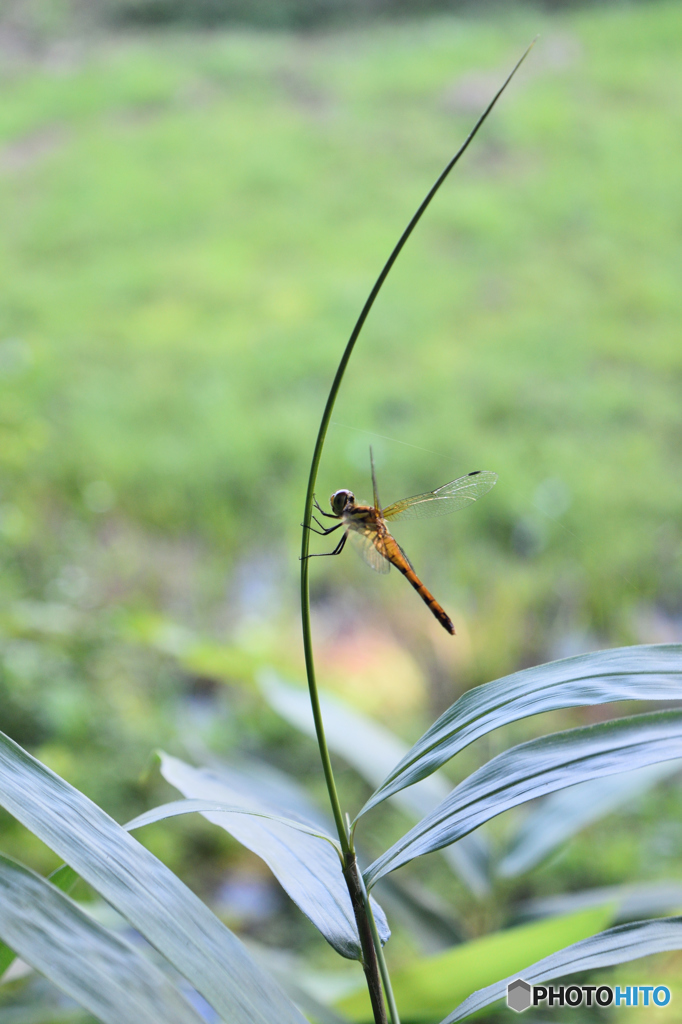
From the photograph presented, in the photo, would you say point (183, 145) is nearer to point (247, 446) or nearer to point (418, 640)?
point (247, 446)

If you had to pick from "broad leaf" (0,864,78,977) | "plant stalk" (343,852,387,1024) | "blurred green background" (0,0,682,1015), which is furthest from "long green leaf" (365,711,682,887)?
"blurred green background" (0,0,682,1015)

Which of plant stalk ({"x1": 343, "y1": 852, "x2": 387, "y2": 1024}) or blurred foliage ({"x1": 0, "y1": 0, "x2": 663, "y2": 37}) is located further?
blurred foliage ({"x1": 0, "y1": 0, "x2": 663, "y2": 37})

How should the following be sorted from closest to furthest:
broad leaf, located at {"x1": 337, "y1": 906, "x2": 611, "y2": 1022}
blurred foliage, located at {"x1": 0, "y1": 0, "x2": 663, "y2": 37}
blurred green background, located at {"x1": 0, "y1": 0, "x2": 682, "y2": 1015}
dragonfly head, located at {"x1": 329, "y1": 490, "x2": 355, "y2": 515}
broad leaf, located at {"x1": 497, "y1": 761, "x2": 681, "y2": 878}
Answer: dragonfly head, located at {"x1": 329, "y1": 490, "x2": 355, "y2": 515} < broad leaf, located at {"x1": 337, "y1": 906, "x2": 611, "y2": 1022} < broad leaf, located at {"x1": 497, "y1": 761, "x2": 681, "y2": 878} < blurred green background, located at {"x1": 0, "y1": 0, "x2": 682, "y2": 1015} < blurred foliage, located at {"x1": 0, "y1": 0, "x2": 663, "y2": 37}

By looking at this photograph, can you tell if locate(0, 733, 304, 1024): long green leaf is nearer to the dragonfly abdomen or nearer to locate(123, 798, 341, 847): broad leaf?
locate(123, 798, 341, 847): broad leaf

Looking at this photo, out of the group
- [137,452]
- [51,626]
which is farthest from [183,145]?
[51,626]

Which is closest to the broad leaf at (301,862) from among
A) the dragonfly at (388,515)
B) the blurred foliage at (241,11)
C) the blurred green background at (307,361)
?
the dragonfly at (388,515)

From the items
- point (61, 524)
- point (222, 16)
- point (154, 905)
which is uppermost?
point (222, 16)
